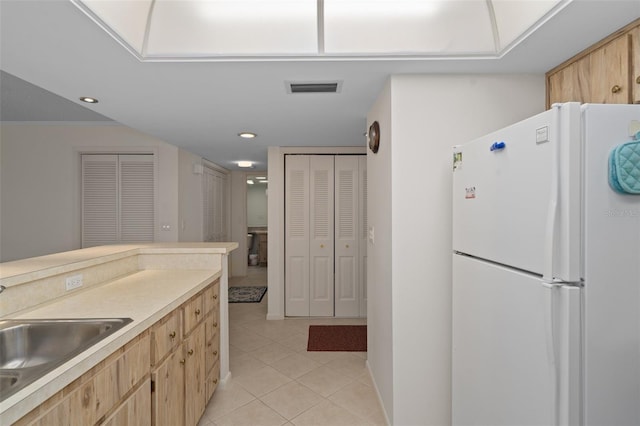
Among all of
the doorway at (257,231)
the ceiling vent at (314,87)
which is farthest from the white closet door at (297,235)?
the ceiling vent at (314,87)

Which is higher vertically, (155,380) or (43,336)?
(43,336)

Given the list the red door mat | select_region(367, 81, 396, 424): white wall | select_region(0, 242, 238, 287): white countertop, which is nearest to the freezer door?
select_region(367, 81, 396, 424): white wall

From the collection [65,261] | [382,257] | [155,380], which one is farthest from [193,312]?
[382,257]

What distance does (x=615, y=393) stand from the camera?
101 centimetres

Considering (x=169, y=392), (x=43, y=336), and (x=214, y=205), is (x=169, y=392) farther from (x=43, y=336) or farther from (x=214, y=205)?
(x=214, y=205)

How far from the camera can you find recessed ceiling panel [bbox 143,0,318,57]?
1.55 meters

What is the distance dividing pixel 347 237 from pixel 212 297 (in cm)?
212

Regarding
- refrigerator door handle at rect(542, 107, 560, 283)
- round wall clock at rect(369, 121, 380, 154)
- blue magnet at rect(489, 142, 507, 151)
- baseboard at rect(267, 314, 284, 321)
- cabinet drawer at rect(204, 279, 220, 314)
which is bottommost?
baseboard at rect(267, 314, 284, 321)

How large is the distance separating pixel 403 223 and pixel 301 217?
2.31 meters

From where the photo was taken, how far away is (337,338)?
11.0 ft

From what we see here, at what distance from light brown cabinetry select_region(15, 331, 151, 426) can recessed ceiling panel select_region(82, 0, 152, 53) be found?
1382 mm

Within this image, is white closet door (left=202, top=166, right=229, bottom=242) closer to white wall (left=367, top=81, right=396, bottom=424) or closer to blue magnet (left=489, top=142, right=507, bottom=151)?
white wall (left=367, top=81, right=396, bottom=424)

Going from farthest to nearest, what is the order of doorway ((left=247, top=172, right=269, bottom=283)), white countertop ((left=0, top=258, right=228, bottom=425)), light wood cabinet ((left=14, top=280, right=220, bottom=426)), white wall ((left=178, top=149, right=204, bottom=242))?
doorway ((left=247, top=172, right=269, bottom=283)) < white wall ((left=178, top=149, right=204, bottom=242)) < light wood cabinet ((left=14, top=280, right=220, bottom=426)) < white countertop ((left=0, top=258, right=228, bottom=425))

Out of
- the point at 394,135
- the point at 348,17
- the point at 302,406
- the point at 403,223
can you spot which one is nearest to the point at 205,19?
the point at 348,17
